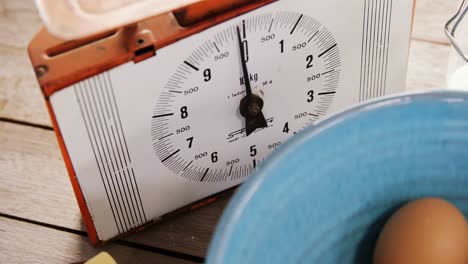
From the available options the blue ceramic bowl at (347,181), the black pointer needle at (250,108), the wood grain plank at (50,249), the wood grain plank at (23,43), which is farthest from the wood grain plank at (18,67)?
the blue ceramic bowl at (347,181)

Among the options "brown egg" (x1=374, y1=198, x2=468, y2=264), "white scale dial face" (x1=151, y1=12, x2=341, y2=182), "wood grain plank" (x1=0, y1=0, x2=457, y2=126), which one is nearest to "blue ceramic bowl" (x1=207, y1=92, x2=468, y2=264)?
"brown egg" (x1=374, y1=198, x2=468, y2=264)

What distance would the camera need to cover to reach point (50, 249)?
73 cm

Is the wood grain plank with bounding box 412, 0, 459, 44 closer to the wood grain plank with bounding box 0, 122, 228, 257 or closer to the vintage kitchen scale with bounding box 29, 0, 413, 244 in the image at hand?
the vintage kitchen scale with bounding box 29, 0, 413, 244

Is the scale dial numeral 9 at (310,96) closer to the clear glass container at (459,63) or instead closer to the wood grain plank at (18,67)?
the clear glass container at (459,63)

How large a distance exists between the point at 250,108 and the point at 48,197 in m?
0.25

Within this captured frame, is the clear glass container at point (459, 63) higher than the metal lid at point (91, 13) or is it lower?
lower

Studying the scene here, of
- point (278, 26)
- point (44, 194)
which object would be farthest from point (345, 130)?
point (44, 194)

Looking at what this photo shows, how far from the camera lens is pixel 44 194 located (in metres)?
0.77

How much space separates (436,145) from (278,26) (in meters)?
0.18

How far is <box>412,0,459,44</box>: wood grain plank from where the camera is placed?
88 centimetres

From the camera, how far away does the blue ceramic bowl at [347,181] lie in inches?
20.2

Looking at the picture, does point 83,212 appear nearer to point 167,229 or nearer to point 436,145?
point 167,229

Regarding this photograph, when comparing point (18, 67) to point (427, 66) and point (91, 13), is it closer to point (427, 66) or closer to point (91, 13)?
point (91, 13)

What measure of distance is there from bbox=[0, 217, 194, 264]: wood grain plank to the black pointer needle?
152mm
